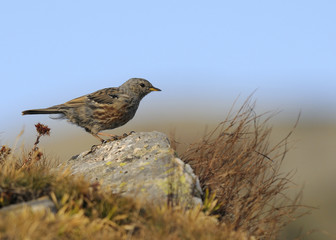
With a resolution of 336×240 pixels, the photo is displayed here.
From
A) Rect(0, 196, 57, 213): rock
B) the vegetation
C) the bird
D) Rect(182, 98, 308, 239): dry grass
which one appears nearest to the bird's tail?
the bird

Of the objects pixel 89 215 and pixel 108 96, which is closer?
pixel 89 215

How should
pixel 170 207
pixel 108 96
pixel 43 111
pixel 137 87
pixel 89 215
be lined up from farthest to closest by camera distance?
1. pixel 137 87
2. pixel 43 111
3. pixel 108 96
4. pixel 170 207
5. pixel 89 215

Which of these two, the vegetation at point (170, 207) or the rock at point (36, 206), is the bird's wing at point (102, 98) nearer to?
the vegetation at point (170, 207)

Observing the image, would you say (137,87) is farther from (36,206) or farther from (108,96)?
(36,206)

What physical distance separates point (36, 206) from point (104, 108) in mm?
4968

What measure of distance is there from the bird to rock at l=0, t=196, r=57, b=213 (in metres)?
4.37

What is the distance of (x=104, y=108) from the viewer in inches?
426

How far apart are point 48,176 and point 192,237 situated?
2.24 meters

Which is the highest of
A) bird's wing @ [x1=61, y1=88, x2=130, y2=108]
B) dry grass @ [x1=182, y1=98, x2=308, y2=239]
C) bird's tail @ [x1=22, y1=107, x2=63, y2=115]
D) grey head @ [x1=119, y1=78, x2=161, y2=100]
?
grey head @ [x1=119, y1=78, x2=161, y2=100]

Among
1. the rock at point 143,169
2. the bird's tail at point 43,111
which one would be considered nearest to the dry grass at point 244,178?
the rock at point 143,169

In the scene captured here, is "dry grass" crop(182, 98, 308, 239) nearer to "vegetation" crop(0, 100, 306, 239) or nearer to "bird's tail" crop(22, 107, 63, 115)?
"vegetation" crop(0, 100, 306, 239)

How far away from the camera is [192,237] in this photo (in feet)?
19.7

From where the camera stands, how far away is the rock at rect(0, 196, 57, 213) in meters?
5.95

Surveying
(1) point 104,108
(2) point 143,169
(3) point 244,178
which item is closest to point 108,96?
(1) point 104,108
